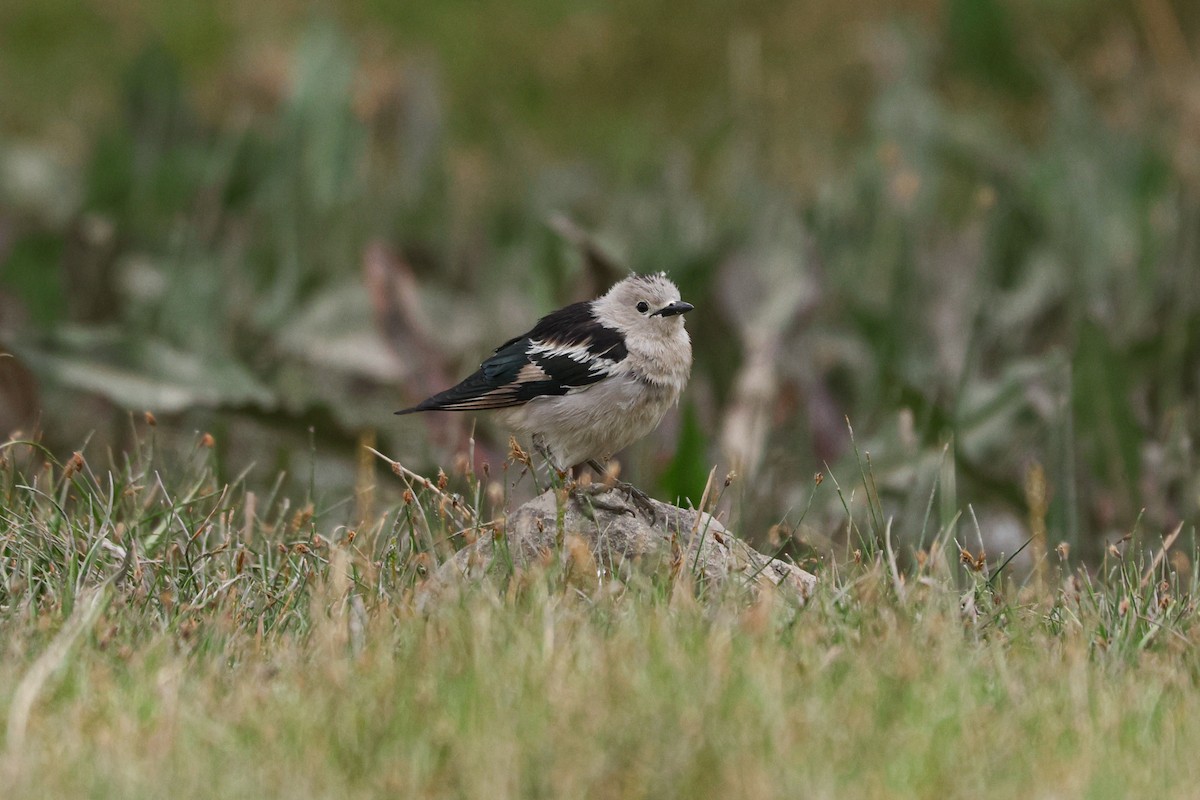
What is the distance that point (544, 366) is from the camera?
16.0 feet

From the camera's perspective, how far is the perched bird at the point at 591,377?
475cm

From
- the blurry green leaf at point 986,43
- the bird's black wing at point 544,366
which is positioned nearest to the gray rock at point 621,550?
the bird's black wing at point 544,366

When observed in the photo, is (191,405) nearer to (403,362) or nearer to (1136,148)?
(403,362)

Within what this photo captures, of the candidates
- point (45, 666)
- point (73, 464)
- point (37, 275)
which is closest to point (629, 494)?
point (73, 464)

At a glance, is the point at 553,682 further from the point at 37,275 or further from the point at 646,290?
the point at 37,275

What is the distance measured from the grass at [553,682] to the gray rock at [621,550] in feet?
0.34

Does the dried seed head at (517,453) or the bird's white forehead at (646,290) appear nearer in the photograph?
the dried seed head at (517,453)

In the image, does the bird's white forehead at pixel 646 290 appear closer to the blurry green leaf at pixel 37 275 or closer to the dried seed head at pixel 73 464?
the dried seed head at pixel 73 464

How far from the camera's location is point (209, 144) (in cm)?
870

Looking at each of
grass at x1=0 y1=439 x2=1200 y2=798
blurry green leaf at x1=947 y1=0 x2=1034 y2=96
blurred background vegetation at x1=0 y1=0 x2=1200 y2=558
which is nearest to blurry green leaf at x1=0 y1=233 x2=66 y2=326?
blurred background vegetation at x1=0 y1=0 x2=1200 y2=558

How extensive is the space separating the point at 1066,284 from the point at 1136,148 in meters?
0.81

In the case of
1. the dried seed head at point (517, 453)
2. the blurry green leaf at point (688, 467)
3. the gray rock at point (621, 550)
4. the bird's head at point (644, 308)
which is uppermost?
the bird's head at point (644, 308)

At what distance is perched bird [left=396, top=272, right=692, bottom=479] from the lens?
4754 mm

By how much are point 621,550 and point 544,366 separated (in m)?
0.61
